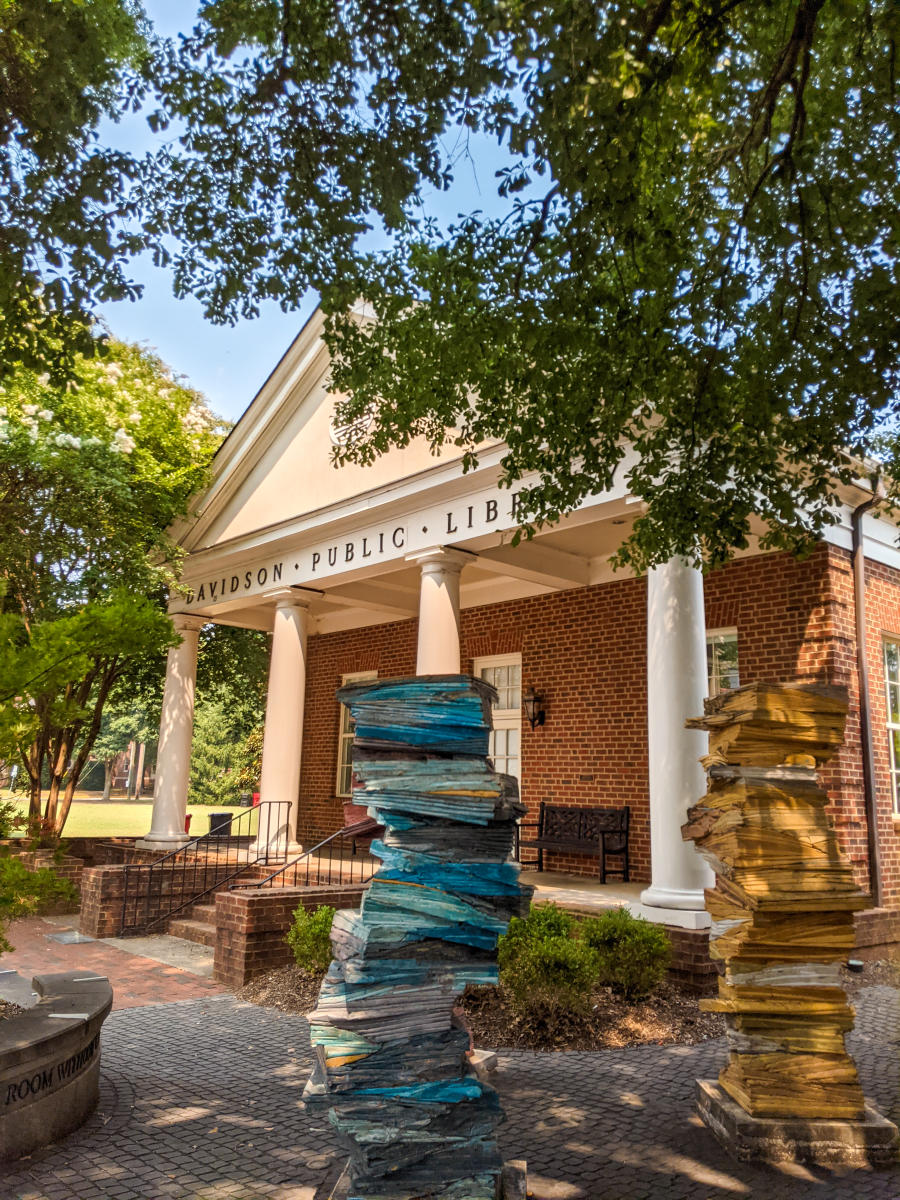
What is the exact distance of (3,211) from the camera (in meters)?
5.03

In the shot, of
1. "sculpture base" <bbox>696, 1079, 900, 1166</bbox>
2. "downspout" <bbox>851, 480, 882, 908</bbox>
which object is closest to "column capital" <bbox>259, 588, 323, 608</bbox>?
"downspout" <bbox>851, 480, 882, 908</bbox>

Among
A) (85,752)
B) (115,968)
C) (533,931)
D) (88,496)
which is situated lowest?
(115,968)

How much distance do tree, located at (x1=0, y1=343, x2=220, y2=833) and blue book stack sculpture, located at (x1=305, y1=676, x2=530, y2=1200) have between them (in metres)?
6.87

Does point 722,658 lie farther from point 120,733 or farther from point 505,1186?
point 120,733

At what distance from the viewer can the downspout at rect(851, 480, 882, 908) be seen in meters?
9.16

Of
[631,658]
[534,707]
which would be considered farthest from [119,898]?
[631,658]

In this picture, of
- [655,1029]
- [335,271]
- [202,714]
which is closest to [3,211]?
[335,271]

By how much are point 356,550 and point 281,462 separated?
298cm

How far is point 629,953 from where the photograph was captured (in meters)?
6.68

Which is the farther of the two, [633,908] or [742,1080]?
[633,908]

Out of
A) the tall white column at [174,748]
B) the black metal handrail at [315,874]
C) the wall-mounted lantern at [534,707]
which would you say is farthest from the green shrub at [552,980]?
the tall white column at [174,748]

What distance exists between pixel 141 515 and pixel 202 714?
43.1 meters

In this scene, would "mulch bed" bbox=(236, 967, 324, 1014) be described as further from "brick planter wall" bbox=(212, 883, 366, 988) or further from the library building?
the library building

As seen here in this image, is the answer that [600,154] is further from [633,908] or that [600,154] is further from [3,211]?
[633,908]
